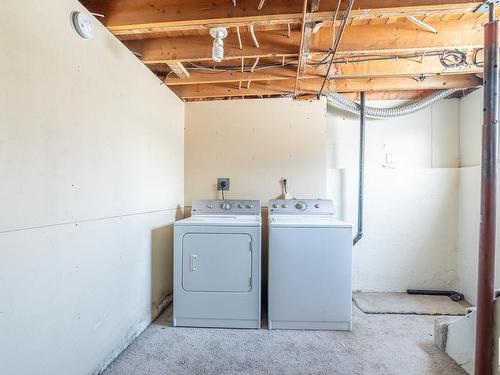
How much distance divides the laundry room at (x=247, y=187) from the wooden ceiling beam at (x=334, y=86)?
0.05ft

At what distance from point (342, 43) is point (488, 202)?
1.45 meters

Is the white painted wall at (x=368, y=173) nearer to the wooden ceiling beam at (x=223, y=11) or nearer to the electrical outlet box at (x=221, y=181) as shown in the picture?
the electrical outlet box at (x=221, y=181)

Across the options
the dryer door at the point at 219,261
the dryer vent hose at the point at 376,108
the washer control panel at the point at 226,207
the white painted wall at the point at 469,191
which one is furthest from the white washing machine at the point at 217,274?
the white painted wall at the point at 469,191

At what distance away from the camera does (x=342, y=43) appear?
2066 mm

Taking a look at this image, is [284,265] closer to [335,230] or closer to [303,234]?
[303,234]

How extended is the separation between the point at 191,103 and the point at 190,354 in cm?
245

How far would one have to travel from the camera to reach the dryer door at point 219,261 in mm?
2234

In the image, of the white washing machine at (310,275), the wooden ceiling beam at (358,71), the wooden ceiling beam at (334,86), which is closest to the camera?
the white washing machine at (310,275)

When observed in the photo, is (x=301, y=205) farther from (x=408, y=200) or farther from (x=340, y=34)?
(x=340, y=34)

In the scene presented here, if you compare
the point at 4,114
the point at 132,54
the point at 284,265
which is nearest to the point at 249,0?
the point at 132,54

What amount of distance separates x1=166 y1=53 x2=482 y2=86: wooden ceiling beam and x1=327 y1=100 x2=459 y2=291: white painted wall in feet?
2.51

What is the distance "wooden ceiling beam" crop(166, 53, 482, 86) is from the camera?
93.7 inches

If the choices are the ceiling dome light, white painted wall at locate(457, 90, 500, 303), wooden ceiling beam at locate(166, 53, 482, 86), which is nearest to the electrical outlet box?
wooden ceiling beam at locate(166, 53, 482, 86)

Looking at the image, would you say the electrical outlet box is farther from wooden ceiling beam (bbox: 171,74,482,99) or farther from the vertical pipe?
the vertical pipe
